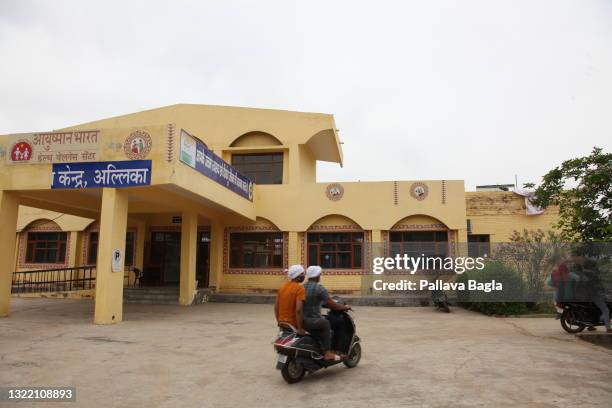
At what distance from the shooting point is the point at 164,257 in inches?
718

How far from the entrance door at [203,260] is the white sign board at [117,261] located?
7.12 m

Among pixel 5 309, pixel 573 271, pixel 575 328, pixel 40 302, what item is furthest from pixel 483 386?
pixel 40 302

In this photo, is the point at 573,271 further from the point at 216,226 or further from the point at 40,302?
the point at 40,302

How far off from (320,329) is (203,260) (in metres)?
13.0

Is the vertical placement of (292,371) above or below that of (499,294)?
below

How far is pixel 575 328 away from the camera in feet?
31.0

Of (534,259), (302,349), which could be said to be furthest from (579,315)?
(302,349)

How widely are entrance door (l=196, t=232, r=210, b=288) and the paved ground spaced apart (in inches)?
270

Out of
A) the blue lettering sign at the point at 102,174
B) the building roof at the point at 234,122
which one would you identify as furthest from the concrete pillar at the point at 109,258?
the building roof at the point at 234,122

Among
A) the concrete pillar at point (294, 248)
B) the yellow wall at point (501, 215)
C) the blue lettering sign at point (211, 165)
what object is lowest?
the concrete pillar at point (294, 248)

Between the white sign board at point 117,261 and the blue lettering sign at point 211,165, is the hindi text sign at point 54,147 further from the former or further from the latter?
the white sign board at point 117,261

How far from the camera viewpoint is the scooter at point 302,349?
5.37m

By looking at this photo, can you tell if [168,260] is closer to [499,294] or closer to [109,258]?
[109,258]

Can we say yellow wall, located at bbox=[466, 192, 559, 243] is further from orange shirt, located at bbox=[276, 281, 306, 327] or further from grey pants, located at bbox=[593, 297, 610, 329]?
orange shirt, located at bbox=[276, 281, 306, 327]
